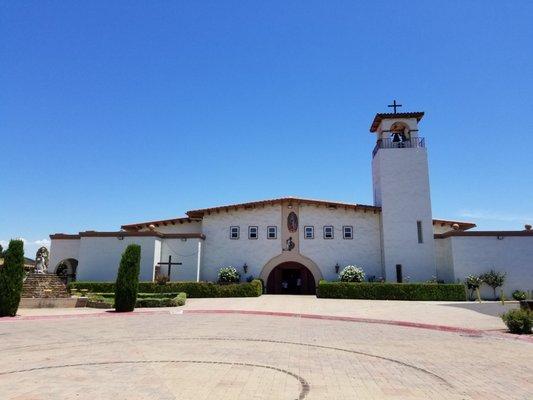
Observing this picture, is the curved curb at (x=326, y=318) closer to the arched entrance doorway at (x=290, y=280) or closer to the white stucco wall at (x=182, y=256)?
the white stucco wall at (x=182, y=256)

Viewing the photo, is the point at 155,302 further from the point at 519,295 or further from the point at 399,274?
the point at 519,295

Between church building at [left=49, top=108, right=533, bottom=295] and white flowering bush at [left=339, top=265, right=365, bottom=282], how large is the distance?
210cm

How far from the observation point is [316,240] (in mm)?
33781

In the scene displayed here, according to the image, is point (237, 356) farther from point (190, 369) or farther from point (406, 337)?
point (406, 337)

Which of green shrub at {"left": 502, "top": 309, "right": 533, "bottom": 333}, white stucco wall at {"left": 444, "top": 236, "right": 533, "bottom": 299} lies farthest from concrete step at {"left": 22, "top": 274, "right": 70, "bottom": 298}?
white stucco wall at {"left": 444, "top": 236, "right": 533, "bottom": 299}

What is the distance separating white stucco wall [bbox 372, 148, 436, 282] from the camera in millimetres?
31562

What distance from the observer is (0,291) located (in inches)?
749

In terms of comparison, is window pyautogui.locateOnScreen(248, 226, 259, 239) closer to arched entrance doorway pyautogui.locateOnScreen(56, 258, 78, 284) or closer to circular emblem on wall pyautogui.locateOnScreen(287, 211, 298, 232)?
circular emblem on wall pyautogui.locateOnScreen(287, 211, 298, 232)

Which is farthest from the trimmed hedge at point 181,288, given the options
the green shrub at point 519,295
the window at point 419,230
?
the green shrub at point 519,295

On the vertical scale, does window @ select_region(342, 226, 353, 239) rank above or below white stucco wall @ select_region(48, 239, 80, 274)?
above

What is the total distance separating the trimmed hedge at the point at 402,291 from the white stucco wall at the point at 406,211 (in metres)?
3.09

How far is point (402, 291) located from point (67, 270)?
27821mm

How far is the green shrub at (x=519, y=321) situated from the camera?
46.5ft

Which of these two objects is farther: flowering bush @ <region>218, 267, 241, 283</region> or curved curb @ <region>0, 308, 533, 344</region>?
flowering bush @ <region>218, 267, 241, 283</region>
